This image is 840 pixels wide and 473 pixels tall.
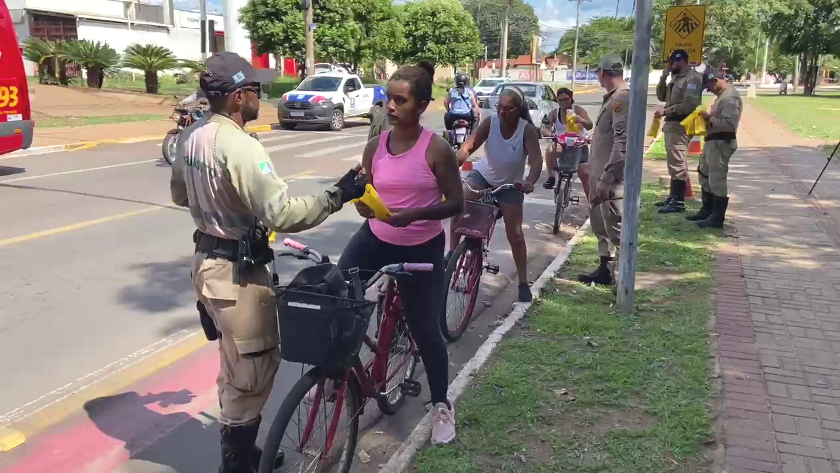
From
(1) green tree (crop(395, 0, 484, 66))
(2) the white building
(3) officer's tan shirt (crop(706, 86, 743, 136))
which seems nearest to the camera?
(3) officer's tan shirt (crop(706, 86, 743, 136))

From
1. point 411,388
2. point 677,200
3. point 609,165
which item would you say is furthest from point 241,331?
point 677,200

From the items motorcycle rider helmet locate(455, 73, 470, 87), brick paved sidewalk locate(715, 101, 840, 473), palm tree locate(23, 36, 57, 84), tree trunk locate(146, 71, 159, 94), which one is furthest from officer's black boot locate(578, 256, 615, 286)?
palm tree locate(23, 36, 57, 84)

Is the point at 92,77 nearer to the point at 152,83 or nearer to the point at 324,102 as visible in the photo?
the point at 152,83

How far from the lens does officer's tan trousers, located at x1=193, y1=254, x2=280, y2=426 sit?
281 cm

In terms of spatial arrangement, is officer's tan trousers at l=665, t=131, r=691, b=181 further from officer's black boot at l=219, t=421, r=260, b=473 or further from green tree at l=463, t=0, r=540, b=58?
green tree at l=463, t=0, r=540, b=58

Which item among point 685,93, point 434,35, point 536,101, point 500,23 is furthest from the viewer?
point 500,23

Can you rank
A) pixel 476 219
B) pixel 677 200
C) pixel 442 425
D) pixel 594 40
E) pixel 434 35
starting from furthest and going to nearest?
pixel 594 40 → pixel 434 35 → pixel 677 200 → pixel 476 219 → pixel 442 425

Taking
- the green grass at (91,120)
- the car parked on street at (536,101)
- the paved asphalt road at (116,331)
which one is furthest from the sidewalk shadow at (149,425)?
the green grass at (91,120)

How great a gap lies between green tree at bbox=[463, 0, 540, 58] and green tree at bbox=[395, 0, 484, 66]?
4547cm

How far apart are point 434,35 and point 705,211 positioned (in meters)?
37.5

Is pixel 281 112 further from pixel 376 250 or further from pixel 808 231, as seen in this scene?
pixel 376 250

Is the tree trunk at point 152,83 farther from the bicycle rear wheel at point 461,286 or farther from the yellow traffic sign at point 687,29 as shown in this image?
the bicycle rear wheel at point 461,286

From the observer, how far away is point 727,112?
8.02 metres

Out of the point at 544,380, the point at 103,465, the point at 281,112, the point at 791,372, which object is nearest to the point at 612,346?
the point at 544,380
